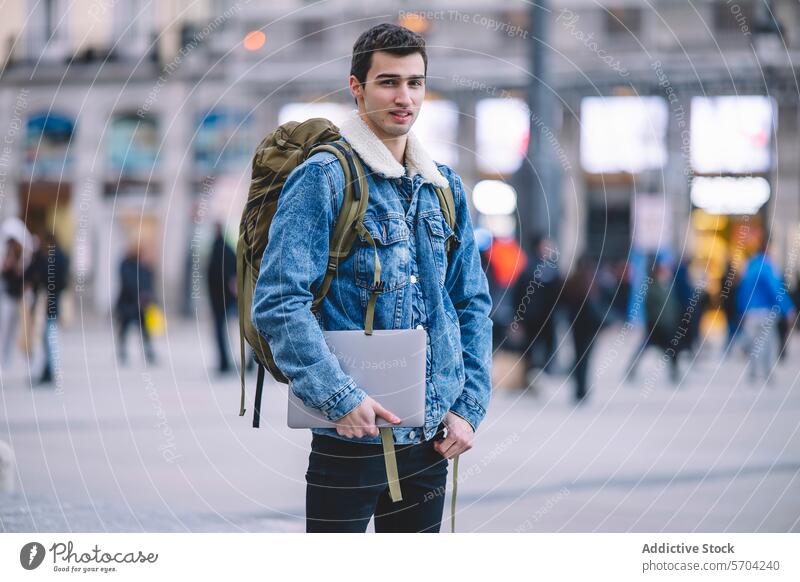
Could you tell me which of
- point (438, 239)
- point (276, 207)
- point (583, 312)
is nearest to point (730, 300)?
point (583, 312)

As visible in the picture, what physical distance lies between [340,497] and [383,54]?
47.8 inches

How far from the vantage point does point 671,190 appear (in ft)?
109

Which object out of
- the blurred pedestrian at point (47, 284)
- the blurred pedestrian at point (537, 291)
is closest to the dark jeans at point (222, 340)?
the blurred pedestrian at point (47, 284)

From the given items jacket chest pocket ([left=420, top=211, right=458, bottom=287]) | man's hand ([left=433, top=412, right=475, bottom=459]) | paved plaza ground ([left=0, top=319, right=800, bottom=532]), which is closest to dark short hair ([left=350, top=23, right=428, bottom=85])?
jacket chest pocket ([left=420, top=211, right=458, bottom=287])

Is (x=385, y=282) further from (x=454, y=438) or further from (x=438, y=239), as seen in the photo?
(x=454, y=438)

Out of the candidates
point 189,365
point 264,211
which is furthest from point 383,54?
point 189,365

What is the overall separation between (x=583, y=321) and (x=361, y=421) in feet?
34.3

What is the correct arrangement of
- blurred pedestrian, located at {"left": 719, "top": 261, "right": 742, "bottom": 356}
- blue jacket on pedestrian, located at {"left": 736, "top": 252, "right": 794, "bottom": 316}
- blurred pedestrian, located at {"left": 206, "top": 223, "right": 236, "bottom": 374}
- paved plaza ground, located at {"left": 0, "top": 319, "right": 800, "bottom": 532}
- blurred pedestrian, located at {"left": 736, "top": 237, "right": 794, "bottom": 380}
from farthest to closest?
blurred pedestrian, located at {"left": 719, "top": 261, "right": 742, "bottom": 356} < blurred pedestrian, located at {"left": 206, "top": 223, "right": 236, "bottom": 374} < blurred pedestrian, located at {"left": 736, "top": 237, "right": 794, "bottom": 380} < blue jacket on pedestrian, located at {"left": 736, "top": 252, "right": 794, "bottom": 316} < paved plaza ground, located at {"left": 0, "top": 319, "right": 800, "bottom": 532}

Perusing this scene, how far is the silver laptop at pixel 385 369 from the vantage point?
10.8ft

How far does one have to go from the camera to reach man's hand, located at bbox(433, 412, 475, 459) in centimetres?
345

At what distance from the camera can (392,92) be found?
11.1 feet

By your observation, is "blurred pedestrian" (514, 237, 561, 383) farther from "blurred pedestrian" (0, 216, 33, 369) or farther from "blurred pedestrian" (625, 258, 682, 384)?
"blurred pedestrian" (0, 216, 33, 369)

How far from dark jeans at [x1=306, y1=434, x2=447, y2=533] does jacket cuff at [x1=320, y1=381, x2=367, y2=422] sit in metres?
0.15

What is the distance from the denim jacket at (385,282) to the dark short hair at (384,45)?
142 millimetres
